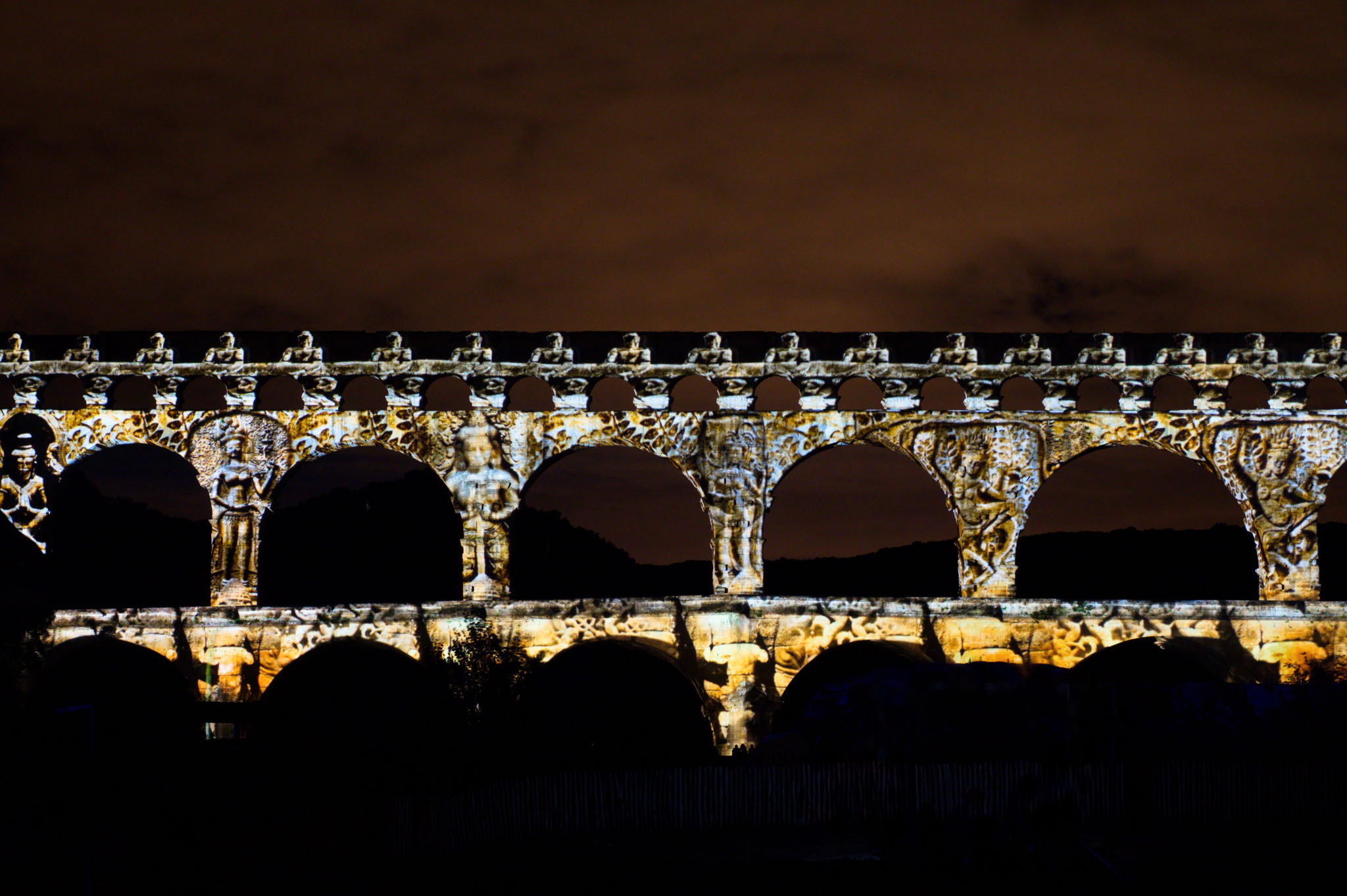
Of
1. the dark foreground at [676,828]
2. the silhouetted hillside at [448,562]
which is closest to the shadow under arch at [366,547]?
the silhouetted hillside at [448,562]

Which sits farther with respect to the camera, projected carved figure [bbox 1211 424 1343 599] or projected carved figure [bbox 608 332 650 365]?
projected carved figure [bbox 608 332 650 365]

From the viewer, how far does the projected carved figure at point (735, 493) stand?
88.0 ft

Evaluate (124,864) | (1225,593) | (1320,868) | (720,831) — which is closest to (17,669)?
(124,864)

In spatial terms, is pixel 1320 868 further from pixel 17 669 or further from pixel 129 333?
pixel 129 333

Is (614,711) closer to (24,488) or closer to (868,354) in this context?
(868,354)

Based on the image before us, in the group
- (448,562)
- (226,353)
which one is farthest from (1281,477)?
(448,562)

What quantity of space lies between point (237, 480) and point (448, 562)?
63.9 feet

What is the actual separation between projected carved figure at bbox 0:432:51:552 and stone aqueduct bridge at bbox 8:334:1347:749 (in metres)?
0.04

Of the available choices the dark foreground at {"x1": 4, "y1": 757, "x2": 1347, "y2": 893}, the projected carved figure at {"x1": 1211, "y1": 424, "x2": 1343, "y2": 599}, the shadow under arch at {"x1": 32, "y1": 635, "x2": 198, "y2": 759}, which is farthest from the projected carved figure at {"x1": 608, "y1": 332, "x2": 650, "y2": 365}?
the projected carved figure at {"x1": 1211, "y1": 424, "x2": 1343, "y2": 599}

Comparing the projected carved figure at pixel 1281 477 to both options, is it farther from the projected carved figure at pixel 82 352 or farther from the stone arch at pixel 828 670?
the projected carved figure at pixel 82 352

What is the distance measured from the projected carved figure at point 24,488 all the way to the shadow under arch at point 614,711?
9.51 meters

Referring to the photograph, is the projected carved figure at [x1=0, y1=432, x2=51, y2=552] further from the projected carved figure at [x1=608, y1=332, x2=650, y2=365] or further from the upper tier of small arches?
the projected carved figure at [x1=608, y1=332, x2=650, y2=365]

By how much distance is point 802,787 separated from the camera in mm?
17969

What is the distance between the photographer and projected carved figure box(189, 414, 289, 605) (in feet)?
88.2
